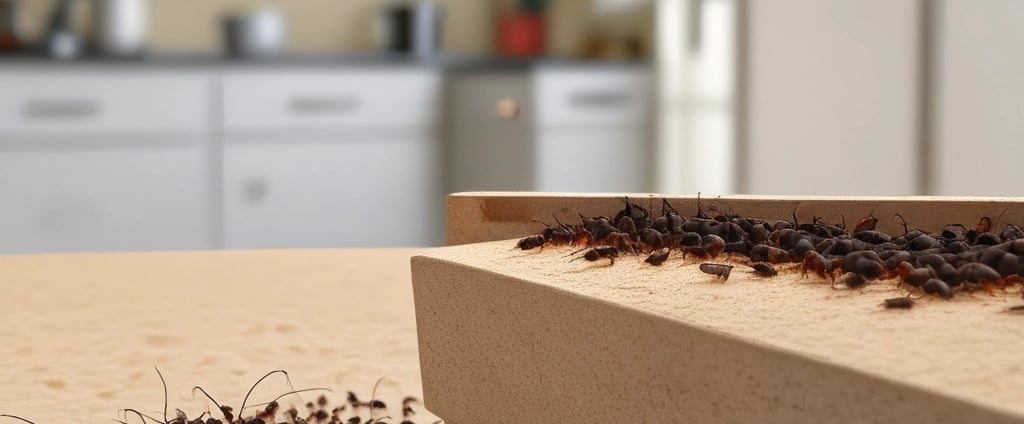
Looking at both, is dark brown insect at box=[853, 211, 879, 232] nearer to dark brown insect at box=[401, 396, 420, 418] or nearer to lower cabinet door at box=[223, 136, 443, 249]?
dark brown insect at box=[401, 396, 420, 418]

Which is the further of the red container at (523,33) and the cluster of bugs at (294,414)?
the red container at (523,33)

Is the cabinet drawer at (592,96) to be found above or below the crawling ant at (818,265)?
above

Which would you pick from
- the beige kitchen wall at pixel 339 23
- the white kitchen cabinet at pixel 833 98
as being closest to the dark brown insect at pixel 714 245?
the white kitchen cabinet at pixel 833 98

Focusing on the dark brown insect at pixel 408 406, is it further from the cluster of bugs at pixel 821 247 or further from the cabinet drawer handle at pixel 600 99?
the cabinet drawer handle at pixel 600 99

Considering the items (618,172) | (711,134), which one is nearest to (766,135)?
(711,134)

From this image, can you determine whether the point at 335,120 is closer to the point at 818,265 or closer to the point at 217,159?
the point at 217,159

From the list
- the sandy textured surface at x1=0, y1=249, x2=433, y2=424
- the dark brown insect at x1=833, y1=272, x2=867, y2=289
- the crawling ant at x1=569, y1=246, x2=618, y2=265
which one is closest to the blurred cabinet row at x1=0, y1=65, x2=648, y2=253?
the sandy textured surface at x1=0, y1=249, x2=433, y2=424
